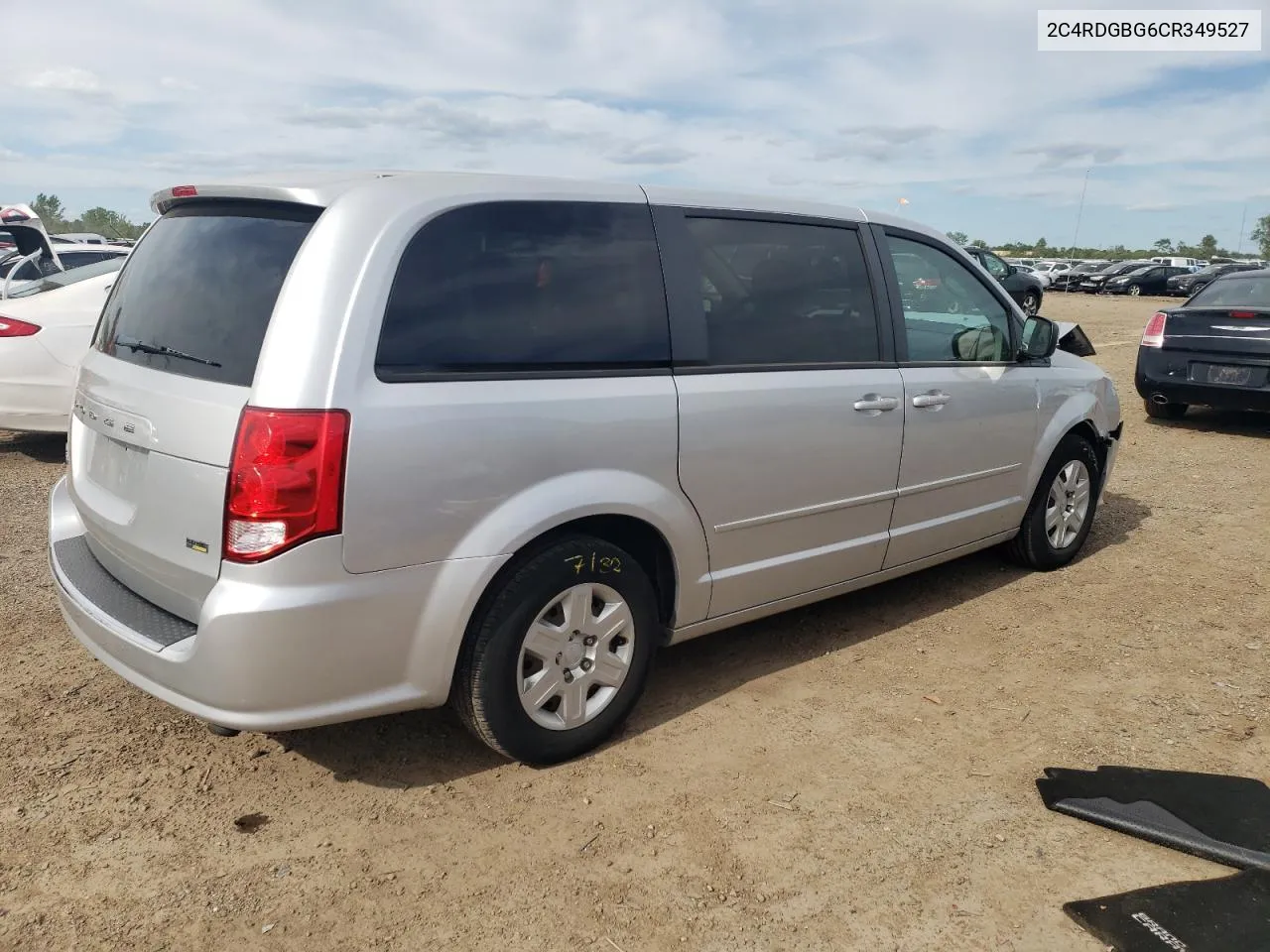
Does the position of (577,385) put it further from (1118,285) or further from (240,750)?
(1118,285)

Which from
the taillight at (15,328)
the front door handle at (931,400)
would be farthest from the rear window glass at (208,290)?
the taillight at (15,328)

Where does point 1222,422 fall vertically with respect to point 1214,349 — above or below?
below

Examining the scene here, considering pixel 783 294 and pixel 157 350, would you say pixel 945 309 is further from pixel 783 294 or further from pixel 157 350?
pixel 157 350

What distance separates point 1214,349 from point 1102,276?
112 ft

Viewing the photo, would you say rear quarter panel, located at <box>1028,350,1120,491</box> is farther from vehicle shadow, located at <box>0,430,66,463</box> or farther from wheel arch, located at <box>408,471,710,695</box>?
vehicle shadow, located at <box>0,430,66,463</box>

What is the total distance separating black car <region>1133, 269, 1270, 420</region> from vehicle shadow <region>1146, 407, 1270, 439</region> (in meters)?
0.56

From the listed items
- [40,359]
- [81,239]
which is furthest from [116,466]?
[81,239]

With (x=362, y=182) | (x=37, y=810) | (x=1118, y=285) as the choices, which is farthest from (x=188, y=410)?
(x=1118, y=285)

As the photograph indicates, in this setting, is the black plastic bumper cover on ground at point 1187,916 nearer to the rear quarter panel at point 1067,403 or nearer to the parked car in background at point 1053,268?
the rear quarter panel at point 1067,403

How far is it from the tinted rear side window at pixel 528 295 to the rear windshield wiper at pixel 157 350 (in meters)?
0.55

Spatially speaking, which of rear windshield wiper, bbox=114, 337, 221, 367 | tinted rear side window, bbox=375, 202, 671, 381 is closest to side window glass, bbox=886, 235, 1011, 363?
tinted rear side window, bbox=375, 202, 671, 381

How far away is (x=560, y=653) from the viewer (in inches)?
122

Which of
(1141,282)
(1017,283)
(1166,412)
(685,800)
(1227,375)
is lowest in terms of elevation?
(685,800)

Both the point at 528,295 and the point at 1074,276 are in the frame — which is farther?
the point at 1074,276
